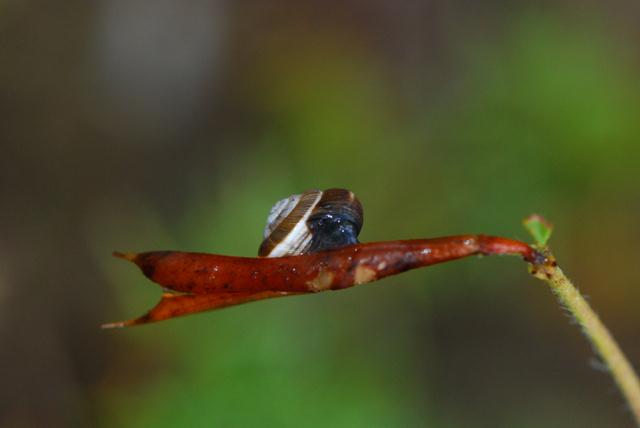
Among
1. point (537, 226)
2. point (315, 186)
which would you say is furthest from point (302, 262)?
point (315, 186)

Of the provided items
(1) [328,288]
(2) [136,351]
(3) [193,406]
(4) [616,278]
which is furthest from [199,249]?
(1) [328,288]

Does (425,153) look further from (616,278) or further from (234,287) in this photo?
(234,287)

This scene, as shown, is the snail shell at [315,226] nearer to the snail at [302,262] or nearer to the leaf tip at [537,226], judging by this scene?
the snail at [302,262]

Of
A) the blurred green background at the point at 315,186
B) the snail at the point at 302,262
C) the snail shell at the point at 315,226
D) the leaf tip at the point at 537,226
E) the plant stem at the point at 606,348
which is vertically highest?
the blurred green background at the point at 315,186

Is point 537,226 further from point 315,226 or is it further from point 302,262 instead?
point 315,226

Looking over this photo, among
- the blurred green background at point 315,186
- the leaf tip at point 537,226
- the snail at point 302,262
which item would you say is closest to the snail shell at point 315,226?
the snail at point 302,262

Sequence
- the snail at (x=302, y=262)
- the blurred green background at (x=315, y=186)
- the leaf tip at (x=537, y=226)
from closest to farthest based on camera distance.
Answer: the leaf tip at (x=537, y=226) < the snail at (x=302, y=262) < the blurred green background at (x=315, y=186)

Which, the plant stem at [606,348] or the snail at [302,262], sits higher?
the snail at [302,262]
